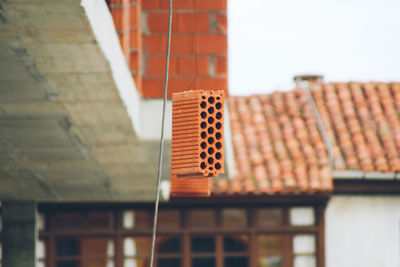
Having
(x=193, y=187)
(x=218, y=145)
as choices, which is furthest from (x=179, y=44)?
(x=218, y=145)

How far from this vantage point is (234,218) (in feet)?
43.8

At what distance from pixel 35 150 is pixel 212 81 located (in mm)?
1834

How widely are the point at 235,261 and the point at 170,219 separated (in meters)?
1.17

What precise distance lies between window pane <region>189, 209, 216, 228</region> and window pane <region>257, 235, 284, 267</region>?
0.77 metres

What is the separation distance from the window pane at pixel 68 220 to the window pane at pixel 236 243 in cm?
224

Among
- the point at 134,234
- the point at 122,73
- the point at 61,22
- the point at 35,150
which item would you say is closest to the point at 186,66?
the point at 122,73

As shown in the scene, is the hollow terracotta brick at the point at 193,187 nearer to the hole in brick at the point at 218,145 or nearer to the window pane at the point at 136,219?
the hole in brick at the point at 218,145

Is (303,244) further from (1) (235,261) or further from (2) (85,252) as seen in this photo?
(2) (85,252)

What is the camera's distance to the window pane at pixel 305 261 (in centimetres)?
1332

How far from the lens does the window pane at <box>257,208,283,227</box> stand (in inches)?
524

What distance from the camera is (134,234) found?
43.3 feet

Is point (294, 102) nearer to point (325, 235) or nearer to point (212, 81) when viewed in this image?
point (325, 235)

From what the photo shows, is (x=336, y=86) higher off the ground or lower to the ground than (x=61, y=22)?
higher

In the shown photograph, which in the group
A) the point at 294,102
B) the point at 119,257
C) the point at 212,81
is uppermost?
the point at 294,102
